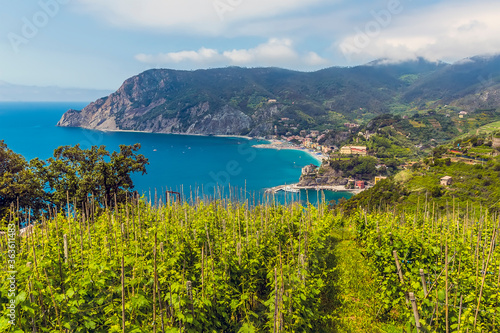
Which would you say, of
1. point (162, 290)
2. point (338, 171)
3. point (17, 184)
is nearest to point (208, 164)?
point (338, 171)

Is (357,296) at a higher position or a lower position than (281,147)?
lower

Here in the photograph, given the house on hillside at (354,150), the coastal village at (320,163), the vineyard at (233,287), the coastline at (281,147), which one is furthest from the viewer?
the coastline at (281,147)

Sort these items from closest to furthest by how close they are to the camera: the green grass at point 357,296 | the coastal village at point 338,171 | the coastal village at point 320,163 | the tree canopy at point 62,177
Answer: the green grass at point 357,296
the tree canopy at point 62,177
the coastal village at point 338,171
the coastal village at point 320,163

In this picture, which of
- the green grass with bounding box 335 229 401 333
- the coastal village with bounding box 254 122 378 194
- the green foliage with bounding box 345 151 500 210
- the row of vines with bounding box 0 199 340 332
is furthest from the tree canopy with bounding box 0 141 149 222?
the coastal village with bounding box 254 122 378 194

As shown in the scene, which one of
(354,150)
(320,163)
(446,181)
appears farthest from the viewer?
(354,150)

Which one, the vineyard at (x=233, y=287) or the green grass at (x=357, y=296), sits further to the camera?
the green grass at (x=357, y=296)

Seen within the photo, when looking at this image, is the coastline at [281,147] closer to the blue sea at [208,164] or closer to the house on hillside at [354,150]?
the blue sea at [208,164]

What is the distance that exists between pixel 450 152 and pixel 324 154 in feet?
247

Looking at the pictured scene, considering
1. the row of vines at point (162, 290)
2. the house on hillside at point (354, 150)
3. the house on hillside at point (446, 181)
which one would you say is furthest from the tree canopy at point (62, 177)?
the house on hillside at point (354, 150)

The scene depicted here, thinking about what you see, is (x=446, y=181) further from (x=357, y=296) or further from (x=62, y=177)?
(x=62, y=177)

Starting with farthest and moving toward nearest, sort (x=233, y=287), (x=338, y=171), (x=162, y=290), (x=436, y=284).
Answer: (x=338, y=171), (x=233, y=287), (x=436, y=284), (x=162, y=290)

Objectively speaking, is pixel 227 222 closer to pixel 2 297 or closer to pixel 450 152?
pixel 2 297

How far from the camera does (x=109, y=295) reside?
492 cm

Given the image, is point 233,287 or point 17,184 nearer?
point 233,287
